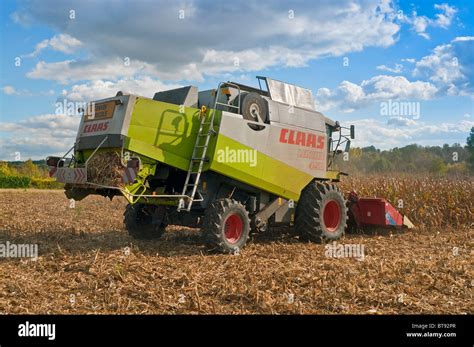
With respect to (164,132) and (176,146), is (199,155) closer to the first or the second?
(176,146)

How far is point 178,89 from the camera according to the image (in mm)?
8750

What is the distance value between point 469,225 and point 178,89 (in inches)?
346

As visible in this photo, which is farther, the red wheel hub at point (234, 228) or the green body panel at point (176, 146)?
the red wheel hub at point (234, 228)

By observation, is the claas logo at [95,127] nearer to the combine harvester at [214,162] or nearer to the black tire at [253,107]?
the combine harvester at [214,162]

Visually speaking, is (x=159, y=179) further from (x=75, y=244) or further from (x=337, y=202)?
(x=337, y=202)

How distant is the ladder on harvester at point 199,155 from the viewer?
7.95 meters

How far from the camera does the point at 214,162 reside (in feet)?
26.2

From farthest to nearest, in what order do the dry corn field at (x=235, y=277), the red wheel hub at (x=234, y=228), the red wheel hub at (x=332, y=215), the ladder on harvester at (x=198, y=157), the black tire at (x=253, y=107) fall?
1. the red wheel hub at (x=332, y=215)
2. the black tire at (x=253, y=107)
3. the red wheel hub at (x=234, y=228)
4. the ladder on harvester at (x=198, y=157)
5. the dry corn field at (x=235, y=277)

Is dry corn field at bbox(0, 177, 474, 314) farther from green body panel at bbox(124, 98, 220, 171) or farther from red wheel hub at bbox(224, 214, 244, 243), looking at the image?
green body panel at bbox(124, 98, 220, 171)

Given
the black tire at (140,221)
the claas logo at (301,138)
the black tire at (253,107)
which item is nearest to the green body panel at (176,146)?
the black tire at (253,107)

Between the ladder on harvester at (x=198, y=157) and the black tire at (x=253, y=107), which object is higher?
the black tire at (x=253, y=107)
